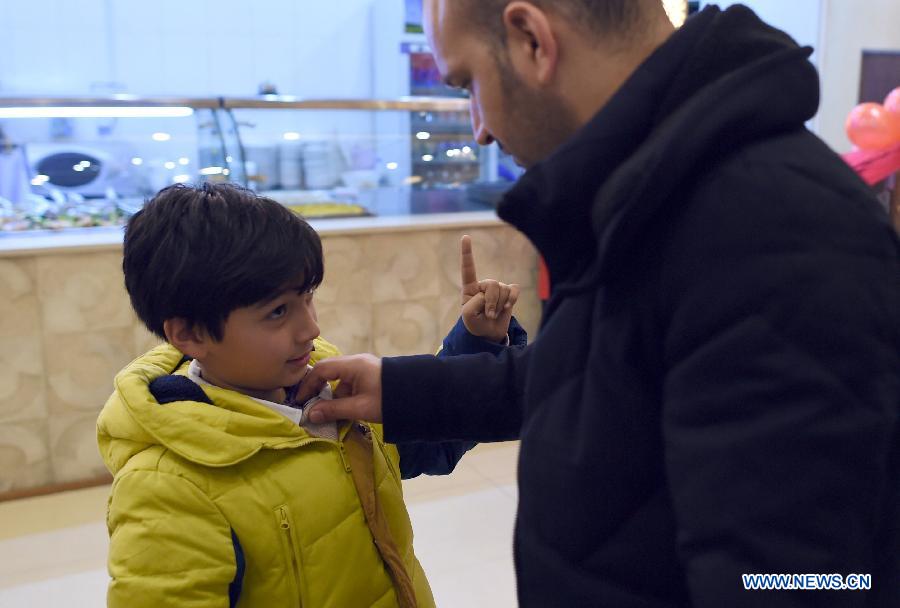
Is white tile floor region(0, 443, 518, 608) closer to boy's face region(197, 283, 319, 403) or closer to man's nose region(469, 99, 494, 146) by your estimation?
boy's face region(197, 283, 319, 403)

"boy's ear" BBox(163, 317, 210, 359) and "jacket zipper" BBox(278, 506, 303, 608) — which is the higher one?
"boy's ear" BBox(163, 317, 210, 359)

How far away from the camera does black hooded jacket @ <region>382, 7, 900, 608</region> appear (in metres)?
0.56

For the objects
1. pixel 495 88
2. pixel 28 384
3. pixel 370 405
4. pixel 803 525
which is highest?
pixel 495 88

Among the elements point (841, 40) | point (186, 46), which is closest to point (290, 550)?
point (841, 40)

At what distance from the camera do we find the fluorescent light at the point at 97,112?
3391 millimetres

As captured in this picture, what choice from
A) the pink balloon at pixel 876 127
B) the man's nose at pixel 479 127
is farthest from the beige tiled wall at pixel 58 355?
the pink balloon at pixel 876 127

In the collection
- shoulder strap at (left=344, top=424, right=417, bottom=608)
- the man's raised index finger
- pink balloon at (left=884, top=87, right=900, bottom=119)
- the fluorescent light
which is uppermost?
pink balloon at (left=884, top=87, right=900, bottom=119)

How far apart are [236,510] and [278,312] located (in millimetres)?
287

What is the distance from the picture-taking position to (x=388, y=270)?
359cm

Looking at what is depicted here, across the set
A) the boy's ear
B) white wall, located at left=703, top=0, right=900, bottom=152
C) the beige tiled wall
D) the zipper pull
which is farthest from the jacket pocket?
white wall, located at left=703, top=0, right=900, bottom=152

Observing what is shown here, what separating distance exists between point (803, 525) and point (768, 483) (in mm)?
36

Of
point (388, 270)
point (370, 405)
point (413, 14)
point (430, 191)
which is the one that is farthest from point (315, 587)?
point (413, 14)

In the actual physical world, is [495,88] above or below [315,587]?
above

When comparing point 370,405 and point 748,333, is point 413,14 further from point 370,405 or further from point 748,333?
point 748,333
